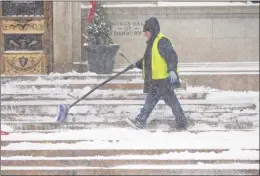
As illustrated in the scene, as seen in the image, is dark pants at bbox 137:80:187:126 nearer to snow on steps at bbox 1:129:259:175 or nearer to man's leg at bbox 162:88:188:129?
man's leg at bbox 162:88:188:129

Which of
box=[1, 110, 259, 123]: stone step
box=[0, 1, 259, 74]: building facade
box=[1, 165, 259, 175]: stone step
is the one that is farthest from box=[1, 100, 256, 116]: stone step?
box=[1, 165, 259, 175]: stone step

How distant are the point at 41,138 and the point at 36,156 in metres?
0.71

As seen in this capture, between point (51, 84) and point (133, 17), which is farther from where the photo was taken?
point (133, 17)

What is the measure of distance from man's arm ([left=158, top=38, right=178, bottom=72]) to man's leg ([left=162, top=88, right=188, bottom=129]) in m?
0.40

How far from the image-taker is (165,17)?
41.7 feet

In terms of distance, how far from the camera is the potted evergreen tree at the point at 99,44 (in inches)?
458

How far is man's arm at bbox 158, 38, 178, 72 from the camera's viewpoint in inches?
338

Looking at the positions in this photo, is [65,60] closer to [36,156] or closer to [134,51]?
[134,51]

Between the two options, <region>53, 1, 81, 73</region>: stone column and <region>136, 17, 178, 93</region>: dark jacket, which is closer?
<region>136, 17, 178, 93</region>: dark jacket

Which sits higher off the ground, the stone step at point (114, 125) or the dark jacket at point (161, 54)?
the dark jacket at point (161, 54)

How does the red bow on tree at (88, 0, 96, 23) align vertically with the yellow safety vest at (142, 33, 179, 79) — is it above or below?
above

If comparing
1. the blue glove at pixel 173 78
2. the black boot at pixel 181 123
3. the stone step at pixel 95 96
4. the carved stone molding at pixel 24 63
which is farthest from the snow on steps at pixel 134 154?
the carved stone molding at pixel 24 63

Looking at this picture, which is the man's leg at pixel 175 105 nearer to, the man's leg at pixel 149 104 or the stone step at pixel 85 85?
the man's leg at pixel 149 104

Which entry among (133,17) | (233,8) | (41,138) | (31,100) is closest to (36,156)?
(41,138)
